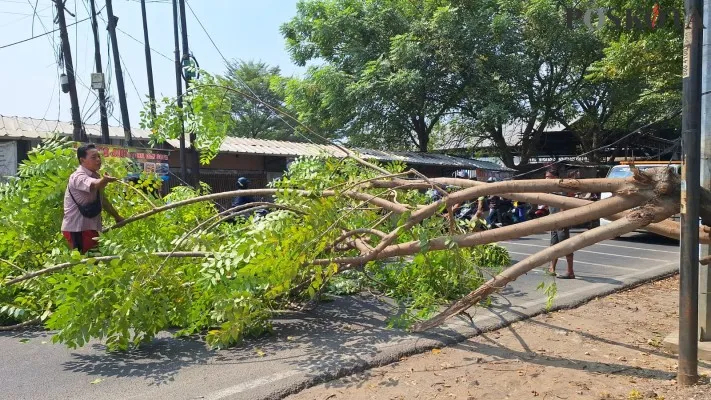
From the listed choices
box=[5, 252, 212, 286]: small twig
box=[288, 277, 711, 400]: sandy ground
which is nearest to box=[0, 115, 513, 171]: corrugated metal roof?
box=[5, 252, 212, 286]: small twig

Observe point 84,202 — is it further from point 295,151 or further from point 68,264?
point 295,151

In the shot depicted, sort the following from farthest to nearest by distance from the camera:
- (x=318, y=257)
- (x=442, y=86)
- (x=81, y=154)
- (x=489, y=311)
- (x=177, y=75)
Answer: (x=442, y=86)
(x=177, y=75)
(x=489, y=311)
(x=81, y=154)
(x=318, y=257)

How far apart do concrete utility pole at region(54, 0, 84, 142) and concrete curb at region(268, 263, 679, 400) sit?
9.39m

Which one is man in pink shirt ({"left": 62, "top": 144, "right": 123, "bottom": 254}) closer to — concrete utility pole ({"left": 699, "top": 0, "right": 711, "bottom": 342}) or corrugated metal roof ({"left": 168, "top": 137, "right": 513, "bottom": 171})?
concrete utility pole ({"left": 699, "top": 0, "right": 711, "bottom": 342})

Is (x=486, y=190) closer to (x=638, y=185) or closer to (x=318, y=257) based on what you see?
(x=638, y=185)

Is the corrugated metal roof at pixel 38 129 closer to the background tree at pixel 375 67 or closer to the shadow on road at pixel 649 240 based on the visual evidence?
the background tree at pixel 375 67

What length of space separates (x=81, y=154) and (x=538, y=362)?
15.9 ft

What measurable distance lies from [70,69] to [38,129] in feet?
11.7

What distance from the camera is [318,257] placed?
211 inches

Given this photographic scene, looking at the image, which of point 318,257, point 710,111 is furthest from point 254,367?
point 710,111

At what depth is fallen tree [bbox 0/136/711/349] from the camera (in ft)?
14.7

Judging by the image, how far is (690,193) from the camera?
3924 millimetres

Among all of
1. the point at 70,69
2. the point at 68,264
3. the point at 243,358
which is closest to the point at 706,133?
the point at 243,358

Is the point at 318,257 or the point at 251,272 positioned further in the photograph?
the point at 318,257
